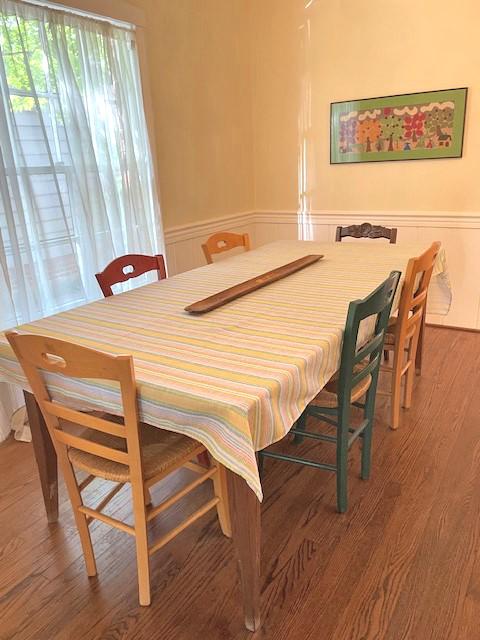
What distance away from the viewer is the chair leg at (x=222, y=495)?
162 cm

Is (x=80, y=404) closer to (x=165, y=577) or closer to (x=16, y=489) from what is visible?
(x=165, y=577)

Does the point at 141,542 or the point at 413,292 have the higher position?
the point at 413,292

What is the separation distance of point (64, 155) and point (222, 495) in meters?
1.90

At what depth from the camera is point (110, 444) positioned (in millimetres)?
1489

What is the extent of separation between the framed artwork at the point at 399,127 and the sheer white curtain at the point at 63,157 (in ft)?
5.27

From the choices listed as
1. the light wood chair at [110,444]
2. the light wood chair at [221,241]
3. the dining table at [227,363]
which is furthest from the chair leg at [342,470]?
the light wood chair at [221,241]

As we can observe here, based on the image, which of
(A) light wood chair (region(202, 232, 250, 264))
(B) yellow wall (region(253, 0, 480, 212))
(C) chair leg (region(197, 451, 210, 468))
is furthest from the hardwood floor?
(B) yellow wall (region(253, 0, 480, 212))

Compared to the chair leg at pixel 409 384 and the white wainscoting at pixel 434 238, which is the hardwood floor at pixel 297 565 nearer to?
the chair leg at pixel 409 384

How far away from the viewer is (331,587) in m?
1.49

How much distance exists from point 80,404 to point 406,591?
1.17 m

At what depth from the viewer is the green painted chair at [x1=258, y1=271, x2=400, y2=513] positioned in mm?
1542

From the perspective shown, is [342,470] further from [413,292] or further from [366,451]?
[413,292]

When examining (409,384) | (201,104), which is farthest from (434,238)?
(201,104)

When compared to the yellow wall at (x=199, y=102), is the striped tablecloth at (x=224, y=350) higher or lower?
lower
